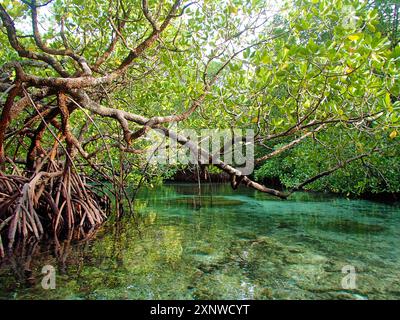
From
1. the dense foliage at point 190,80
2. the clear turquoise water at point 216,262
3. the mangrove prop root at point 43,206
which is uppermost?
the dense foliage at point 190,80

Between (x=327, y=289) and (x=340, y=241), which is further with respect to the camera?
(x=340, y=241)

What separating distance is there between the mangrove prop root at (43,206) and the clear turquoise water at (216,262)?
0.39m

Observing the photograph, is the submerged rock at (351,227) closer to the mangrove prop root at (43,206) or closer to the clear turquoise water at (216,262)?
the clear turquoise water at (216,262)

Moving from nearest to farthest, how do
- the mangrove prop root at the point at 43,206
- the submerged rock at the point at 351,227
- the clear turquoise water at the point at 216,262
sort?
the clear turquoise water at the point at 216,262
the mangrove prop root at the point at 43,206
the submerged rock at the point at 351,227

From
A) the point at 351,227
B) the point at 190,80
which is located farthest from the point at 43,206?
the point at 351,227

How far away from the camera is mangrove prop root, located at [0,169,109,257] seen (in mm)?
3906

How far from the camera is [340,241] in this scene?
161 inches

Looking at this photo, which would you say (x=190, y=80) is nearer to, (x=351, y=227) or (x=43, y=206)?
(x=43, y=206)

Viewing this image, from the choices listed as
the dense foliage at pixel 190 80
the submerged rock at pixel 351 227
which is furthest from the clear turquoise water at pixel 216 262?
the dense foliage at pixel 190 80

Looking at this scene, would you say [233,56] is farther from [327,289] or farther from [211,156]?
[327,289]

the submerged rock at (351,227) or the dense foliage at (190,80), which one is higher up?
the dense foliage at (190,80)

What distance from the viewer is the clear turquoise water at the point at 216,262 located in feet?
7.90

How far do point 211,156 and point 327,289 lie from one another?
5.74ft

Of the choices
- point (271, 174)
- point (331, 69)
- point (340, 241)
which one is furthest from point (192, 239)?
point (271, 174)
